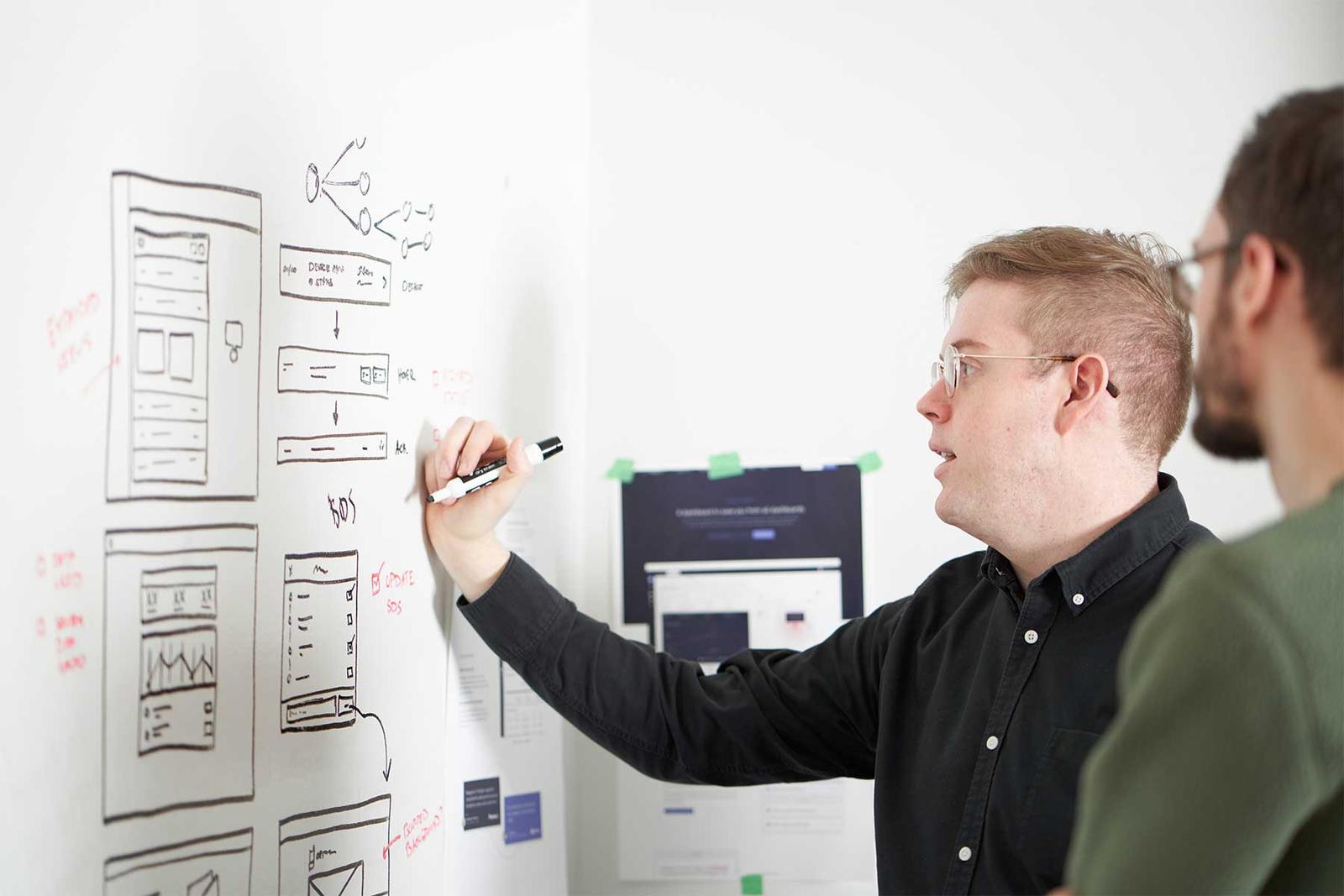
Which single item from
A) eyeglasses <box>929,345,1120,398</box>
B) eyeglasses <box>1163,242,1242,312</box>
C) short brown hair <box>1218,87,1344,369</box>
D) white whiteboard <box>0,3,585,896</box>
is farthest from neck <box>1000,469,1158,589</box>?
white whiteboard <box>0,3,585,896</box>

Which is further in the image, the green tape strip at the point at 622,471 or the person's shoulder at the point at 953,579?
the green tape strip at the point at 622,471

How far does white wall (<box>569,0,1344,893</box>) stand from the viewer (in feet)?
6.39

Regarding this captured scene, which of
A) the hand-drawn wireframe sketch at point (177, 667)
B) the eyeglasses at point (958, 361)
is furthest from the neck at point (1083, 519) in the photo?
the hand-drawn wireframe sketch at point (177, 667)

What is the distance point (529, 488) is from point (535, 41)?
0.72 metres

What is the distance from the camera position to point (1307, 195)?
32.0 inches

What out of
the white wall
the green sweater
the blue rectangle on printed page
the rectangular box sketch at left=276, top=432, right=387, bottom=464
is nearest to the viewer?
the green sweater

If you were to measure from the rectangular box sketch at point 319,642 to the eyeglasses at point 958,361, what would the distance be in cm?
77

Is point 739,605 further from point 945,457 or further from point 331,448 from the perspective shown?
point 331,448

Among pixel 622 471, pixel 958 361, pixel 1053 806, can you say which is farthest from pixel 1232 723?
pixel 622 471

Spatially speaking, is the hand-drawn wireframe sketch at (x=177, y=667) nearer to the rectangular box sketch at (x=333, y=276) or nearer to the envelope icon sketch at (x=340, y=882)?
the envelope icon sketch at (x=340, y=882)

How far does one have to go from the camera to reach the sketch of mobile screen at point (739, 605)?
6.64 feet

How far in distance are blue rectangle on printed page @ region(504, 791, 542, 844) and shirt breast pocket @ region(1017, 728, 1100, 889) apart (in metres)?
0.78

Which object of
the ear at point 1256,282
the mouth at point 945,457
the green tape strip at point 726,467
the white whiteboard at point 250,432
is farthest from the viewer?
the green tape strip at point 726,467

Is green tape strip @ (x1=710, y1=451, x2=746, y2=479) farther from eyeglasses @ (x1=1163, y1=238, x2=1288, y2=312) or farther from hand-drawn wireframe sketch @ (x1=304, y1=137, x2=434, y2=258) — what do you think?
eyeglasses @ (x1=1163, y1=238, x2=1288, y2=312)
